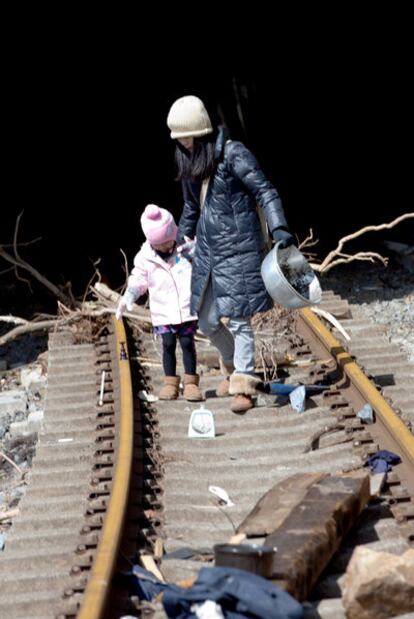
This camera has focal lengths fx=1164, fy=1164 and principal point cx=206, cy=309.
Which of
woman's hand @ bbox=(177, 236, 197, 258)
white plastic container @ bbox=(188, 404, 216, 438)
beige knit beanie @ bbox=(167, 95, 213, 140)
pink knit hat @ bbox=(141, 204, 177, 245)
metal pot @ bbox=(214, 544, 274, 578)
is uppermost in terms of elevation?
beige knit beanie @ bbox=(167, 95, 213, 140)

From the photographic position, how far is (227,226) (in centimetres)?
668

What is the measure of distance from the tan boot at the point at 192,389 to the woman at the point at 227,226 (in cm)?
A: 30

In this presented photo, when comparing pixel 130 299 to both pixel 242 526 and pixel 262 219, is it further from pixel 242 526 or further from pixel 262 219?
A: pixel 242 526

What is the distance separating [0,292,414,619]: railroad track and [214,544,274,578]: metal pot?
0.28 meters

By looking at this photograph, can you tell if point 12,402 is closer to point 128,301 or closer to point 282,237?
point 128,301

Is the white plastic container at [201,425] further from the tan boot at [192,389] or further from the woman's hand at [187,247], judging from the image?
the woman's hand at [187,247]

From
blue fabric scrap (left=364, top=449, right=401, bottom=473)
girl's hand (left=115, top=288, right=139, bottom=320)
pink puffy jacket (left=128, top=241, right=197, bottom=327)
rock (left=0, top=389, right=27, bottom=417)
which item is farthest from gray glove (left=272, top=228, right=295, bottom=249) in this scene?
rock (left=0, top=389, right=27, bottom=417)

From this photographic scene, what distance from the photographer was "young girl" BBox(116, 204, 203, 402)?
7.18m

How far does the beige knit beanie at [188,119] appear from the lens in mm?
6430

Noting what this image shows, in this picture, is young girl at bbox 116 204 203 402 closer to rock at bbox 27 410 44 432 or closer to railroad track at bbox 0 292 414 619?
railroad track at bbox 0 292 414 619

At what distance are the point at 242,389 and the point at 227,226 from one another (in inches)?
38.4

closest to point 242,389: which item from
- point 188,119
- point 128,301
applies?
point 128,301

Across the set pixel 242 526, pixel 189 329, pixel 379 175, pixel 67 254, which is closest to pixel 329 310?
pixel 189 329

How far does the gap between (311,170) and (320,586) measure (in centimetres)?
1379
